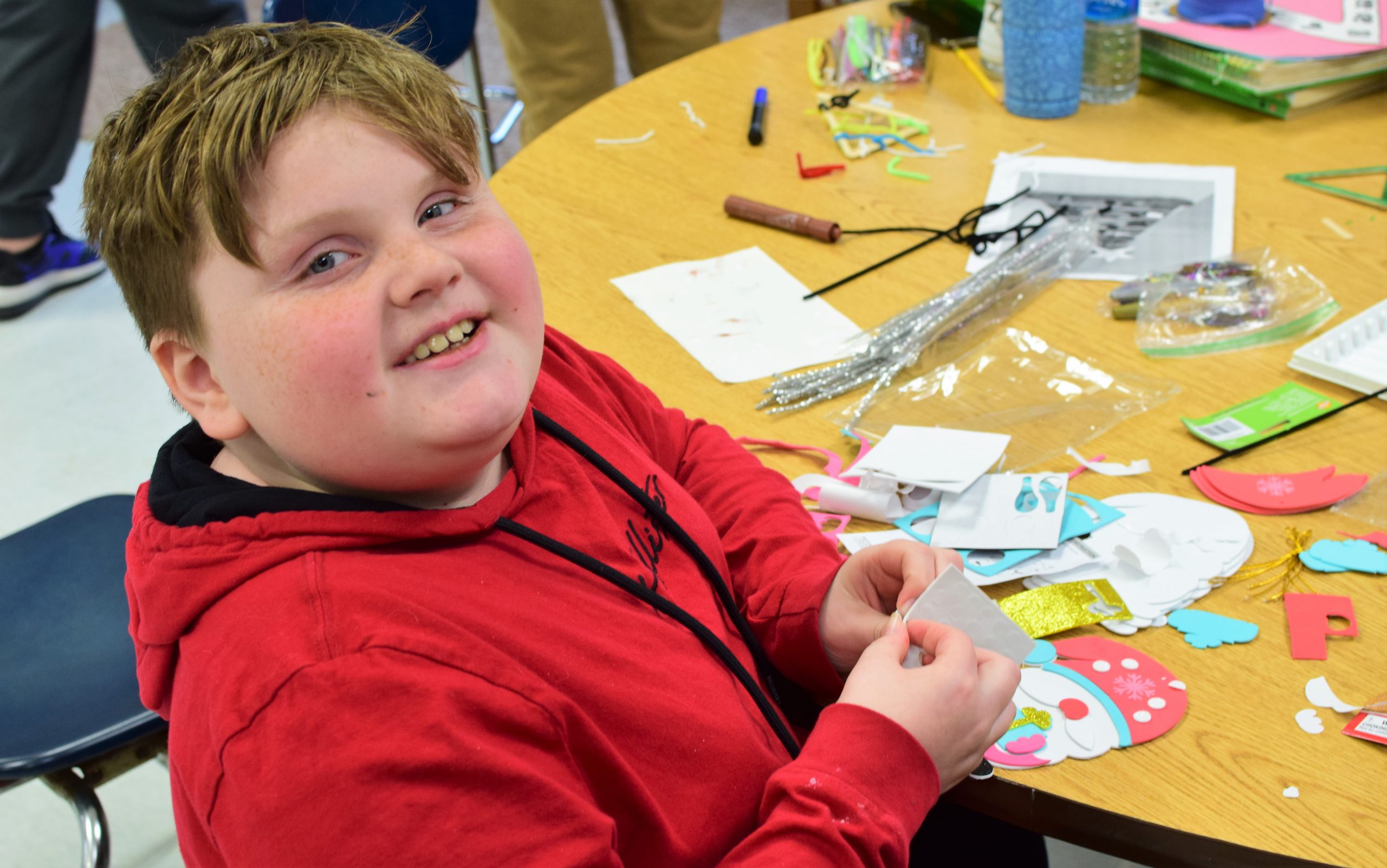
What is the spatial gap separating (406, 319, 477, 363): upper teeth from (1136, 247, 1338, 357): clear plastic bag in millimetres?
701

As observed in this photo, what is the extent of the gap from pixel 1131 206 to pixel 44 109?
2.42 m

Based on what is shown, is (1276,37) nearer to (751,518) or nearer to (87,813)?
(751,518)

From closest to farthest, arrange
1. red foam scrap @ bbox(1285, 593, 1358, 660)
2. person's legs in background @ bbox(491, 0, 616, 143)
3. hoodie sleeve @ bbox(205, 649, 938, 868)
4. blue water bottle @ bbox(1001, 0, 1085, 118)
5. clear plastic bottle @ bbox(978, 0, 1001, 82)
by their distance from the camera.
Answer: hoodie sleeve @ bbox(205, 649, 938, 868)
red foam scrap @ bbox(1285, 593, 1358, 660)
blue water bottle @ bbox(1001, 0, 1085, 118)
clear plastic bottle @ bbox(978, 0, 1001, 82)
person's legs in background @ bbox(491, 0, 616, 143)

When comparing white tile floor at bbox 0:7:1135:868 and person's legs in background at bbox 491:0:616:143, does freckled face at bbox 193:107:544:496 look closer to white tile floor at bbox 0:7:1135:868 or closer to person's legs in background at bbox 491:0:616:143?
white tile floor at bbox 0:7:1135:868

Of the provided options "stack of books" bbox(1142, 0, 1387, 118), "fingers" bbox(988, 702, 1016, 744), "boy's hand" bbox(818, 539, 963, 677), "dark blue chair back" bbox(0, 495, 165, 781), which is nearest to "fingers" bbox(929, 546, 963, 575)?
"boy's hand" bbox(818, 539, 963, 677)

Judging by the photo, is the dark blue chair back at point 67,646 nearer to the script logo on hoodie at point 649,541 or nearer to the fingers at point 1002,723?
the script logo on hoodie at point 649,541

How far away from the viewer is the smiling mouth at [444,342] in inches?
24.7

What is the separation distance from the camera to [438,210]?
666 millimetres

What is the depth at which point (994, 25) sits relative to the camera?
5.16ft

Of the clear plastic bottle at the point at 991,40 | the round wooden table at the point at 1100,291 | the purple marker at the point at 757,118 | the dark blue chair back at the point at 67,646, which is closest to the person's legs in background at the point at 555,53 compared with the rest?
the round wooden table at the point at 1100,291

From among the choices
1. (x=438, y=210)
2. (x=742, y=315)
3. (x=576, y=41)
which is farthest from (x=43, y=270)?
(x=438, y=210)

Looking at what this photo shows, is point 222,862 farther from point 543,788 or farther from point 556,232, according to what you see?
point 556,232

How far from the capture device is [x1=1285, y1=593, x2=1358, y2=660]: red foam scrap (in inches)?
29.4

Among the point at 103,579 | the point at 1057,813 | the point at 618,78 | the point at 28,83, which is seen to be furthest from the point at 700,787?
the point at 618,78
